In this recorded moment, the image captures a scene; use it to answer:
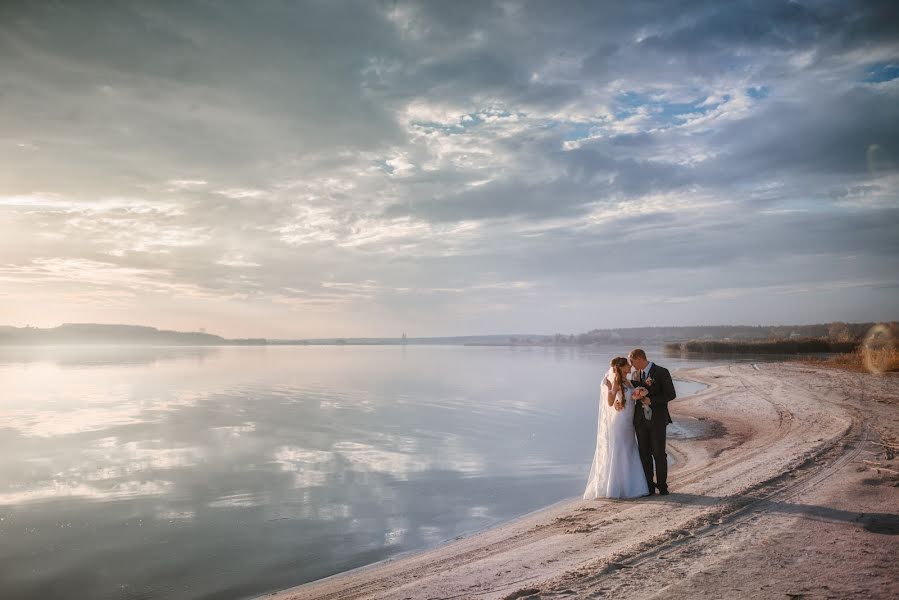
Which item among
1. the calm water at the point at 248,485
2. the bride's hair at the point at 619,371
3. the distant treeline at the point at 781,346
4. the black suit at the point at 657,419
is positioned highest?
the bride's hair at the point at 619,371

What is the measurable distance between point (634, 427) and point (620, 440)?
37 centimetres

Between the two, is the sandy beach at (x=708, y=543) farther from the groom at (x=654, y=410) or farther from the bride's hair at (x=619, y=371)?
the bride's hair at (x=619, y=371)

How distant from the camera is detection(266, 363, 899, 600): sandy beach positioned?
5.60 metres

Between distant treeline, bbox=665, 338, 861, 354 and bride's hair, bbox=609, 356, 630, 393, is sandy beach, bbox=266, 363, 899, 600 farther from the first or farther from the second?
distant treeline, bbox=665, 338, 861, 354

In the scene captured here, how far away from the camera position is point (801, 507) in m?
7.90

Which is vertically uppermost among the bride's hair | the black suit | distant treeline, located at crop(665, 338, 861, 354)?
the bride's hair

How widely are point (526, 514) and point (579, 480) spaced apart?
3390 millimetres

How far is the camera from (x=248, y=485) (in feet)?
42.2

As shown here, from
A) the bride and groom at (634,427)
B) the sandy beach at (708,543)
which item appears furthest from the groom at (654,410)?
the sandy beach at (708,543)

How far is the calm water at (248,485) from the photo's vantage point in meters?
8.42

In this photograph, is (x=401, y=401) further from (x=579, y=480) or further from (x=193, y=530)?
(x=193, y=530)

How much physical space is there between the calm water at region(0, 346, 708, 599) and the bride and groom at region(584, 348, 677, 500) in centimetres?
228

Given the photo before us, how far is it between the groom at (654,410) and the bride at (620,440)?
16cm

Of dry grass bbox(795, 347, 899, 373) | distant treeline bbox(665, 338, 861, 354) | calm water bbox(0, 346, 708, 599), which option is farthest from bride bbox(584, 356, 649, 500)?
distant treeline bbox(665, 338, 861, 354)
